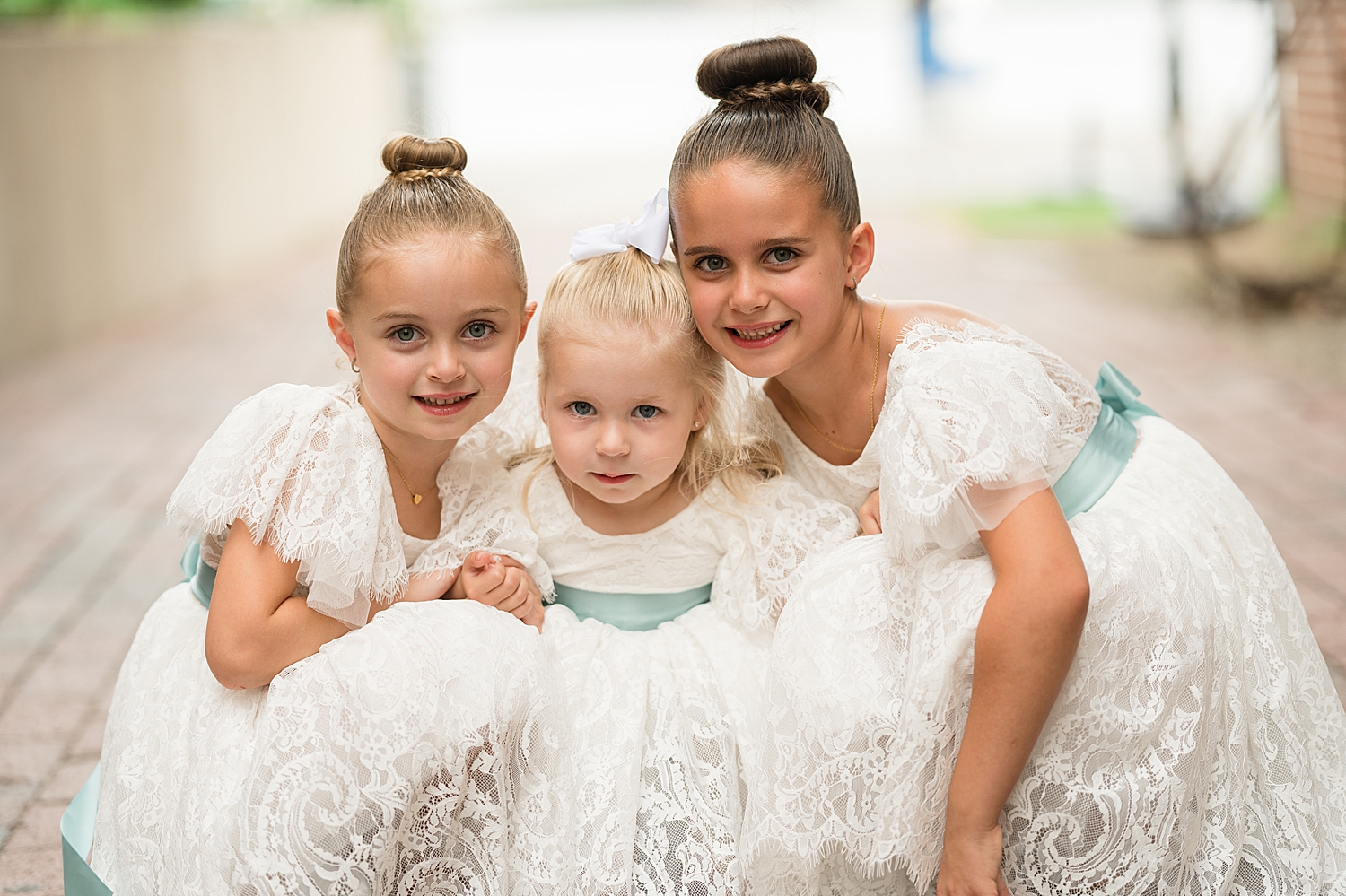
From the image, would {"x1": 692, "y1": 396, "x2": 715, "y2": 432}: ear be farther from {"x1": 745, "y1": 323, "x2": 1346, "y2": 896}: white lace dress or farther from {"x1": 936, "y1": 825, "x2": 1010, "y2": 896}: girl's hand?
{"x1": 936, "y1": 825, "x2": 1010, "y2": 896}: girl's hand

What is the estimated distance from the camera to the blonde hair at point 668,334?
2.05m

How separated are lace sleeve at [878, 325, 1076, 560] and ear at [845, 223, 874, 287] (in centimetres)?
27

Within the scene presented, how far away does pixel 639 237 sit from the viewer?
2.10m

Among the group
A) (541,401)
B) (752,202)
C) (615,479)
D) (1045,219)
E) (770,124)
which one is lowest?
(1045,219)

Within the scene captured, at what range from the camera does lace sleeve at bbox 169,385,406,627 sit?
1.85m

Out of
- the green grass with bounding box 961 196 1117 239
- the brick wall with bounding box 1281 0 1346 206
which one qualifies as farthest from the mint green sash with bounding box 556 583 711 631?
the green grass with bounding box 961 196 1117 239

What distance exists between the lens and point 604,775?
1833mm

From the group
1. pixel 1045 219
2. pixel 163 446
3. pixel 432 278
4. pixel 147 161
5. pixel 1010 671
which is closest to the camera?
pixel 1010 671

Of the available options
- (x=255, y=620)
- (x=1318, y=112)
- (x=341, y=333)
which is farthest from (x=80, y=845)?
(x=1318, y=112)

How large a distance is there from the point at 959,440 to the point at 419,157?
102cm

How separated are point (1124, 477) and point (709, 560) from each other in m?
0.72

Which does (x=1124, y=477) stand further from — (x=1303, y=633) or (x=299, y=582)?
(x=299, y=582)

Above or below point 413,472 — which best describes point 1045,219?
below

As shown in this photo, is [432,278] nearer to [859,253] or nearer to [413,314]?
[413,314]
